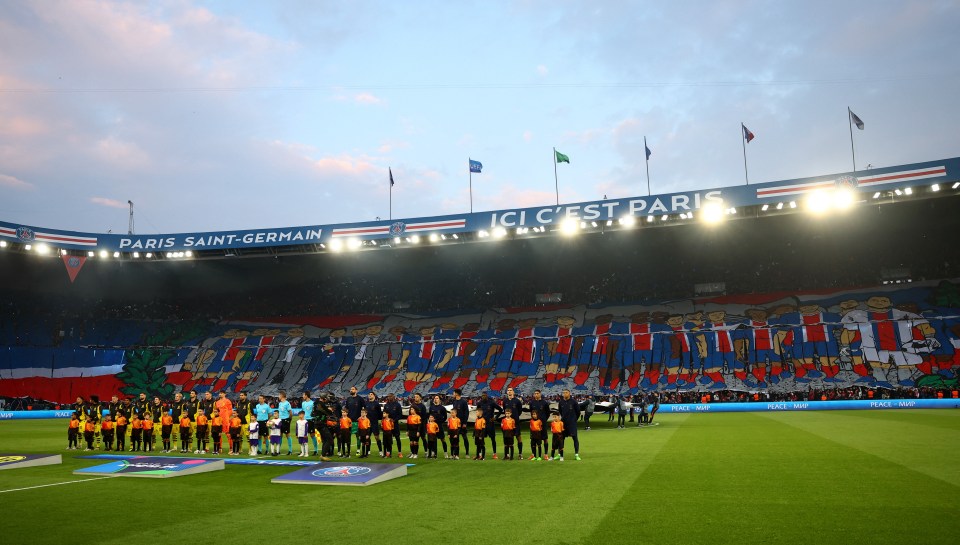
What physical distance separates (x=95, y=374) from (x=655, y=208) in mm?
45076

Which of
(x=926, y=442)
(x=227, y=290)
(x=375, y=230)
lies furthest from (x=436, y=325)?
(x=926, y=442)

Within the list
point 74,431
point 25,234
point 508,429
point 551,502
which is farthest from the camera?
point 25,234

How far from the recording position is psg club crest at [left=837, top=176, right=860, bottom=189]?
119 ft

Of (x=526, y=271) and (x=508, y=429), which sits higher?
(x=526, y=271)

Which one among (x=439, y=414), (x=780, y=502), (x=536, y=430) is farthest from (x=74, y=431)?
(x=780, y=502)

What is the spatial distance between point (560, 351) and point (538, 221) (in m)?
12.0

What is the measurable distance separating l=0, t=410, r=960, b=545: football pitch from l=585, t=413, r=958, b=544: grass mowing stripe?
0.09 ft

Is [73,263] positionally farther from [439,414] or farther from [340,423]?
[439,414]

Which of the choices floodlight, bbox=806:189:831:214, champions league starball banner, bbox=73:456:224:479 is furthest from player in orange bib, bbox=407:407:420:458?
floodlight, bbox=806:189:831:214

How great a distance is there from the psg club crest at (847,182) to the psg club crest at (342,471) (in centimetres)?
3366

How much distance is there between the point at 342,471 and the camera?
13.6 metres

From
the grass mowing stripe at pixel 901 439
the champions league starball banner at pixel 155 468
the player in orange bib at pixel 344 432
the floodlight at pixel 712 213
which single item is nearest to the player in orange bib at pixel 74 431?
the champions league starball banner at pixel 155 468

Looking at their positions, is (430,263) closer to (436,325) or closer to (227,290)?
(436,325)

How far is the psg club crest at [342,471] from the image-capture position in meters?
13.4
